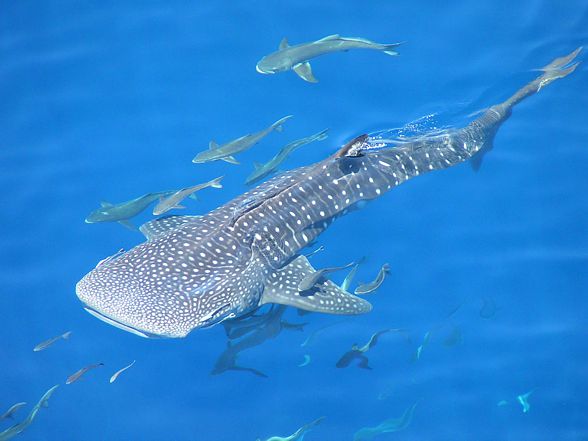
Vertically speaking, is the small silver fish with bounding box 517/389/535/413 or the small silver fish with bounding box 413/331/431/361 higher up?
the small silver fish with bounding box 413/331/431/361

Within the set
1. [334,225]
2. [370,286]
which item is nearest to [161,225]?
[334,225]

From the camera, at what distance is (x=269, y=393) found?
7777 mm

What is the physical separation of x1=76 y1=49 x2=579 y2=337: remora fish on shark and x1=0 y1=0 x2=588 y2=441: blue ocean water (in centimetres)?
64

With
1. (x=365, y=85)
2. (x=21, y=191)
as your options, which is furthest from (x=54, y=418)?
(x=365, y=85)

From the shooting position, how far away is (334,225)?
8867 mm

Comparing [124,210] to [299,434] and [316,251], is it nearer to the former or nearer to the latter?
[316,251]

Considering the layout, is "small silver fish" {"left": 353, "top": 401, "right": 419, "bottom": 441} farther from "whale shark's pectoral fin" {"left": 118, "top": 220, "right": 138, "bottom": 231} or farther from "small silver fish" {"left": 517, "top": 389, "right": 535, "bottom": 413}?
"whale shark's pectoral fin" {"left": 118, "top": 220, "right": 138, "bottom": 231}

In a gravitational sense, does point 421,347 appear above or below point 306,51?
below

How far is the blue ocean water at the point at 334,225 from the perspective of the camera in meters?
7.77

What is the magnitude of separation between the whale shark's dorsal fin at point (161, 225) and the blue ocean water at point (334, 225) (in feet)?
1.97

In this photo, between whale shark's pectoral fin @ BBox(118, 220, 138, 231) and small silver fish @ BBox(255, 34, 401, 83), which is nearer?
whale shark's pectoral fin @ BBox(118, 220, 138, 231)

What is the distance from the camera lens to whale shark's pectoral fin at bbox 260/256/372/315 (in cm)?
749

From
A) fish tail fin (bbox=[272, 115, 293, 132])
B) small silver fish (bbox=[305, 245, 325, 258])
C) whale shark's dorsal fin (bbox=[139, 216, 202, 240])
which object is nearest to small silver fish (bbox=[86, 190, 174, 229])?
whale shark's dorsal fin (bbox=[139, 216, 202, 240])

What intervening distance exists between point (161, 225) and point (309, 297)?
2558mm
